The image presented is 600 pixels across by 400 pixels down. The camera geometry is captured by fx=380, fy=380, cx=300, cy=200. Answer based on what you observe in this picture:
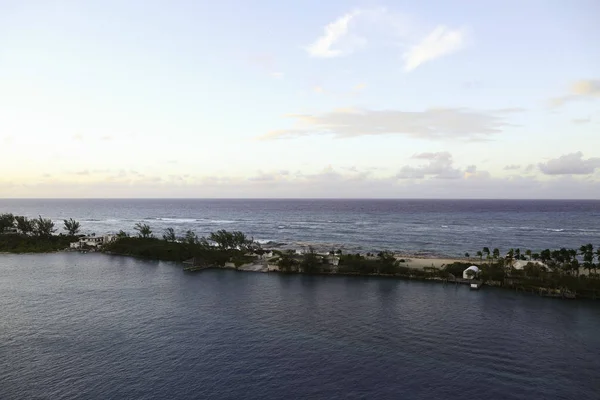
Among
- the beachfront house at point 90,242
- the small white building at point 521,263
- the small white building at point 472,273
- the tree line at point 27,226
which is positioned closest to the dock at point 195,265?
the beachfront house at point 90,242

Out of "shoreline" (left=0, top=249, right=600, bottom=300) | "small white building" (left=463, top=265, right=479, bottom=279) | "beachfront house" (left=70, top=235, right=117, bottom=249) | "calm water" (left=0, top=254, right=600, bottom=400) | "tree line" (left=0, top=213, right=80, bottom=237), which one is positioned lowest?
"calm water" (left=0, top=254, right=600, bottom=400)

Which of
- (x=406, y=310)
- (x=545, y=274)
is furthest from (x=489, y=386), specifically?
(x=545, y=274)

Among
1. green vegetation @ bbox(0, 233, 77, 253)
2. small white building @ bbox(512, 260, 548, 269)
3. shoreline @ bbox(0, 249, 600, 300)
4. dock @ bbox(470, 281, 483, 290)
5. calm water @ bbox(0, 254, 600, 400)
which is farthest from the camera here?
green vegetation @ bbox(0, 233, 77, 253)

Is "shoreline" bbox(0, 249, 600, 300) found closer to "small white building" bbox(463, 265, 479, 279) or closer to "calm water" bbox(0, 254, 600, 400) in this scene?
"small white building" bbox(463, 265, 479, 279)

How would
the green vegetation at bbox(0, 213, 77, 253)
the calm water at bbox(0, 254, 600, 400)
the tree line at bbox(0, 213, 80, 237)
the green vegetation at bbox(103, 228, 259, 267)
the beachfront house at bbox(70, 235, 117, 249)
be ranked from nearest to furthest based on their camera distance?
the calm water at bbox(0, 254, 600, 400) < the green vegetation at bbox(103, 228, 259, 267) < the green vegetation at bbox(0, 213, 77, 253) < the beachfront house at bbox(70, 235, 117, 249) < the tree line at bbox(0, 213, 80, 237)

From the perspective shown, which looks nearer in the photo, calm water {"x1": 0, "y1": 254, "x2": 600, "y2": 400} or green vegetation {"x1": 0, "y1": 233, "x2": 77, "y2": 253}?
calm water {"x1": 0, "y1": 254, "x2": 600, "y2": 400}

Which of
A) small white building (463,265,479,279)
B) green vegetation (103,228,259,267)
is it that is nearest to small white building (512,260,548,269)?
small white building (463,265,479,279)

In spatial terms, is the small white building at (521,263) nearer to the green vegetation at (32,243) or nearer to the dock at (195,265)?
the dock at (195,265)
